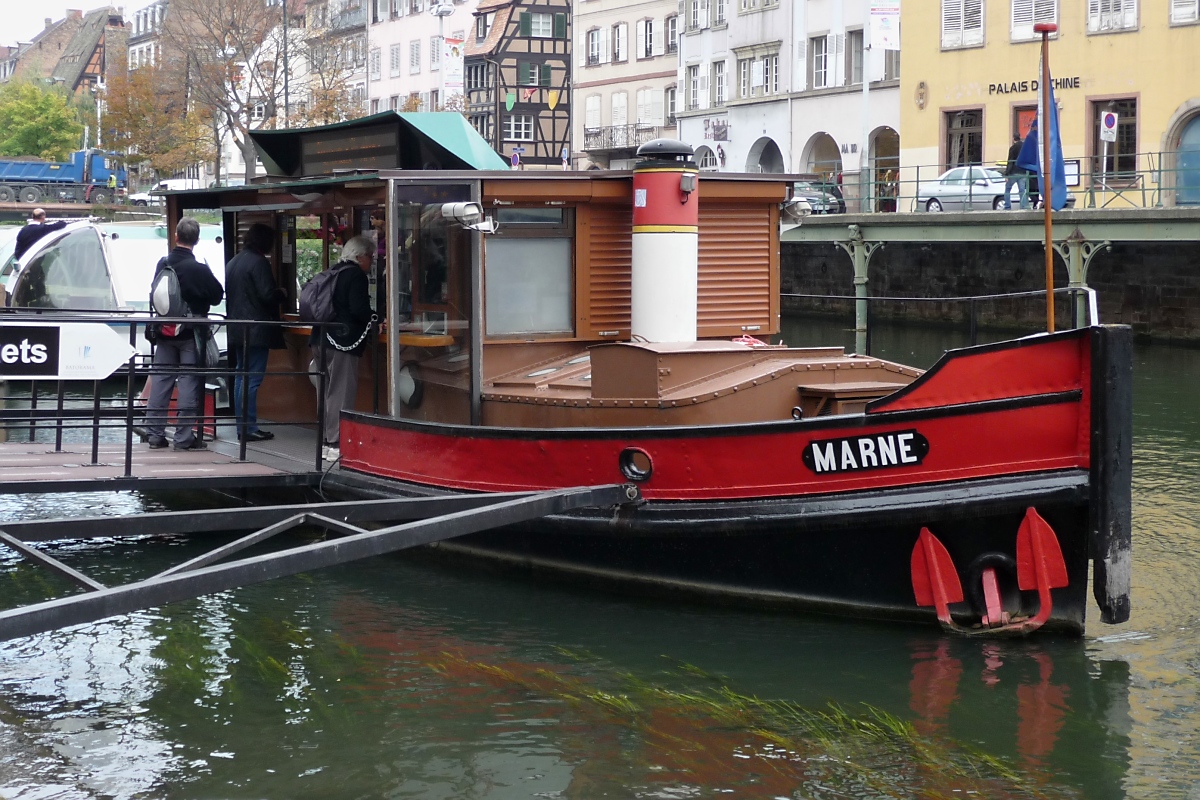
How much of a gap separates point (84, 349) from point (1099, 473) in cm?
563

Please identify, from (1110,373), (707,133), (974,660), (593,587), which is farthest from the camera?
(707,133)

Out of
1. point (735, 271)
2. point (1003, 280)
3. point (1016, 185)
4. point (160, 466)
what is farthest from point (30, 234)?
point (1003, 280)

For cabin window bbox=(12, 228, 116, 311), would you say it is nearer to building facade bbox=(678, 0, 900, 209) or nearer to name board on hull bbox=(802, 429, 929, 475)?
name board on hull bbox=(802, 429, 929, 475)

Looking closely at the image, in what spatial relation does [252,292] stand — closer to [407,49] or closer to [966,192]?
[966,192]

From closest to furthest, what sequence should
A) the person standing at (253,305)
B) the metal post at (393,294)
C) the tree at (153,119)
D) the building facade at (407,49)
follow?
1. the metal post at (393,294)
2. the person standing at (253,305)
3. the tree at (153,119)
4. the building facade at (407,49)

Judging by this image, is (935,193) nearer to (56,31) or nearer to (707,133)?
(707,133)

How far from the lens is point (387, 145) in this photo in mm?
9969

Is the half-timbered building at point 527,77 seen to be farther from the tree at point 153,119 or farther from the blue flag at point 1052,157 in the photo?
the blue flag at point 1052,157

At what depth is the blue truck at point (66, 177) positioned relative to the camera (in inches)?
2505

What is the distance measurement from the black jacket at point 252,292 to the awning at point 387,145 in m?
0.76

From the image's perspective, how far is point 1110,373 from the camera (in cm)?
694

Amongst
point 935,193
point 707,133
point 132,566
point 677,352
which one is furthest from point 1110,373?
point 707,133

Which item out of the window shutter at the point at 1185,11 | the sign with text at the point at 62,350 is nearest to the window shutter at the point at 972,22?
the window shutter at the point at 1185,11

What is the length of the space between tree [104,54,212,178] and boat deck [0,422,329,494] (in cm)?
4381
